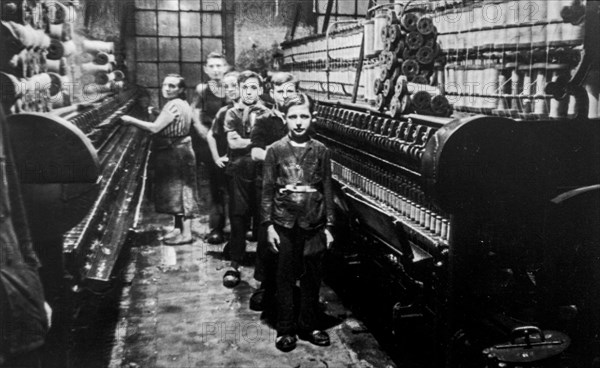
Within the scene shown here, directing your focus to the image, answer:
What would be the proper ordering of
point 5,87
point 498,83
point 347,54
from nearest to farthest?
point 5,87
point 498,83
point 347,54

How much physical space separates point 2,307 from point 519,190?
267 cm

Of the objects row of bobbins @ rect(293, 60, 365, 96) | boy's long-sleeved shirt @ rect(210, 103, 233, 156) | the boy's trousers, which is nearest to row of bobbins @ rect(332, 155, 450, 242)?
the boy's trousers

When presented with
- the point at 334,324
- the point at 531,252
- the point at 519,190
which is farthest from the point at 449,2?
the point at 334,324

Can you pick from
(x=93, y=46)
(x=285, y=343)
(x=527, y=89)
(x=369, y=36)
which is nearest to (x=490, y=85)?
(x=527, y=89)

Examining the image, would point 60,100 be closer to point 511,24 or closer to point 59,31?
point 59,31

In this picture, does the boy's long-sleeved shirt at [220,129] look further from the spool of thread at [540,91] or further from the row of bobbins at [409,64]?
the spool of thread at [540,91]

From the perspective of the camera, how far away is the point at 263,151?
4.83 m

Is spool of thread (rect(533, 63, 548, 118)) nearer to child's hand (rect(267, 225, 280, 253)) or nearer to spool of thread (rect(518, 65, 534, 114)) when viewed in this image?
spool of thread (rect(518, 65, 534, 114))

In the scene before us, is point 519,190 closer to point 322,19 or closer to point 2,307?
point 2,307

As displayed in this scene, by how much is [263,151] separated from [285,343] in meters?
1.73

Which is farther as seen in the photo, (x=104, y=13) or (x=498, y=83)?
(x=104, y=13)

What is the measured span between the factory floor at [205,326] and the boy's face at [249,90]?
5.70 ft

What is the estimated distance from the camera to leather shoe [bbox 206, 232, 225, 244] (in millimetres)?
6328

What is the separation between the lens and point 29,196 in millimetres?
3055
